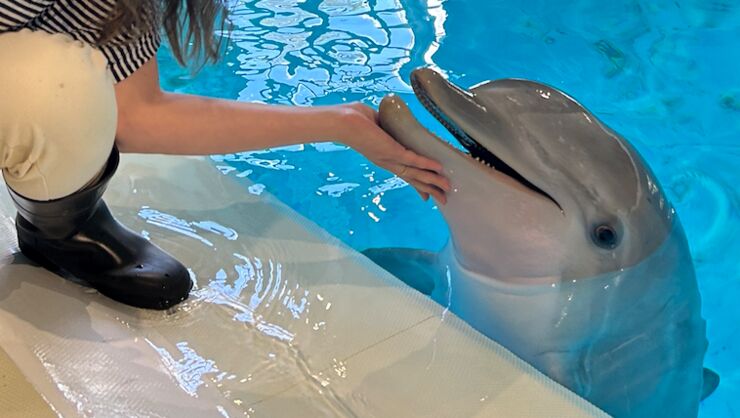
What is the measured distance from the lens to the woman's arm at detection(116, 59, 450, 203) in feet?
9.68

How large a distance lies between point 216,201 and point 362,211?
1.10 meters

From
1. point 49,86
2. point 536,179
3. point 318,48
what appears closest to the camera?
point 49,86

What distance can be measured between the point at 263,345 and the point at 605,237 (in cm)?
120

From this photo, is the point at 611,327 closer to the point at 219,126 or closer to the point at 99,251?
the point at 219,126

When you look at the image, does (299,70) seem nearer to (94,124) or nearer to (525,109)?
(525,109)

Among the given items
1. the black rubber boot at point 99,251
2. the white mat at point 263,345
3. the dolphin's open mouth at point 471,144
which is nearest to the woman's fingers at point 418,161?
the dolphin's open mouth at point 471,144

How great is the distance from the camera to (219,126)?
9.95ft

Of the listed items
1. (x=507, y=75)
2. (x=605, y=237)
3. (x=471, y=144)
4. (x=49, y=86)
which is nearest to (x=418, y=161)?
(x=471, y=144)

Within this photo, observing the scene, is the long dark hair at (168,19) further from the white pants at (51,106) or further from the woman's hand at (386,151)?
the woman's hand at (386,151)

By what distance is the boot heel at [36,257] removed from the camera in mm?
3031

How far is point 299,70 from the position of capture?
17.6 ft

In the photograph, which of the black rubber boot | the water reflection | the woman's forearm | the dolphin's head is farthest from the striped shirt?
the water reflection

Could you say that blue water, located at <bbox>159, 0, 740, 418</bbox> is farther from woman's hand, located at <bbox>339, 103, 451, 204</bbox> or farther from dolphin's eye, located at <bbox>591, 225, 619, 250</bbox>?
dolphin's eye, located at <bbox>591, 225, 619, 250</bbox>

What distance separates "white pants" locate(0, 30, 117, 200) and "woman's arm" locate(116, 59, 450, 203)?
0.92ft
